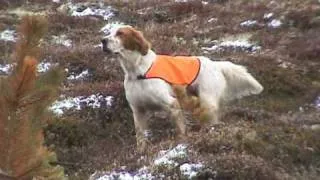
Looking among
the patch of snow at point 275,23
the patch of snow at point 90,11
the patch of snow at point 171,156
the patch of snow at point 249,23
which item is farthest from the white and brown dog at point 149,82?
the patch of snow at point 90,11

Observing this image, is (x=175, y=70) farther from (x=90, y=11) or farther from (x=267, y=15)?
(x=90, y=11)

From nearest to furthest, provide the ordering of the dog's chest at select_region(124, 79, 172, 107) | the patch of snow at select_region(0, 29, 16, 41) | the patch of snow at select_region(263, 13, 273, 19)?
the dog's chest at select_region(124, 79, 172, 107) < the patch of snow at select_region(0, 29, 16, 41) < the patch of snow at select_region(263, 13, 273, 19)

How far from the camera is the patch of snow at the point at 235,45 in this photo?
18.2 m

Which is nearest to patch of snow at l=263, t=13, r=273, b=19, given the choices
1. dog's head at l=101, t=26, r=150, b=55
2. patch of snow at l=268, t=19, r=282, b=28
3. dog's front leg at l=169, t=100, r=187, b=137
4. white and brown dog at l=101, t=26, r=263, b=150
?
patch of snow at l=268, t=19, r=282, b=28

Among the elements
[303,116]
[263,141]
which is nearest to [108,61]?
[303,116]

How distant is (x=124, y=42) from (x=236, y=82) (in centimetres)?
204

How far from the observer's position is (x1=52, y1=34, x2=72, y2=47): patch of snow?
20789mm

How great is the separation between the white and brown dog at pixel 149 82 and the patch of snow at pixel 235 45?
282 inches

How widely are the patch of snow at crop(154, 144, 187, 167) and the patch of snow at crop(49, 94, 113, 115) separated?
406cm

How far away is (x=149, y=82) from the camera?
9984mm

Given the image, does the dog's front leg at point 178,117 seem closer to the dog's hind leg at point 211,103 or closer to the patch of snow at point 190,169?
the dog's hind leg at point 211,103

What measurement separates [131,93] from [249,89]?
240 centimetres

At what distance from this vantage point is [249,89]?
1145 cm

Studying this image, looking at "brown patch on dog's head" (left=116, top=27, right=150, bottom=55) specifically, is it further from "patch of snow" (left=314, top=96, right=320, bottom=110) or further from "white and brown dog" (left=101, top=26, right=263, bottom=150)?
"patch of snow" (left=314, top=96, right=320, bottom=110)
